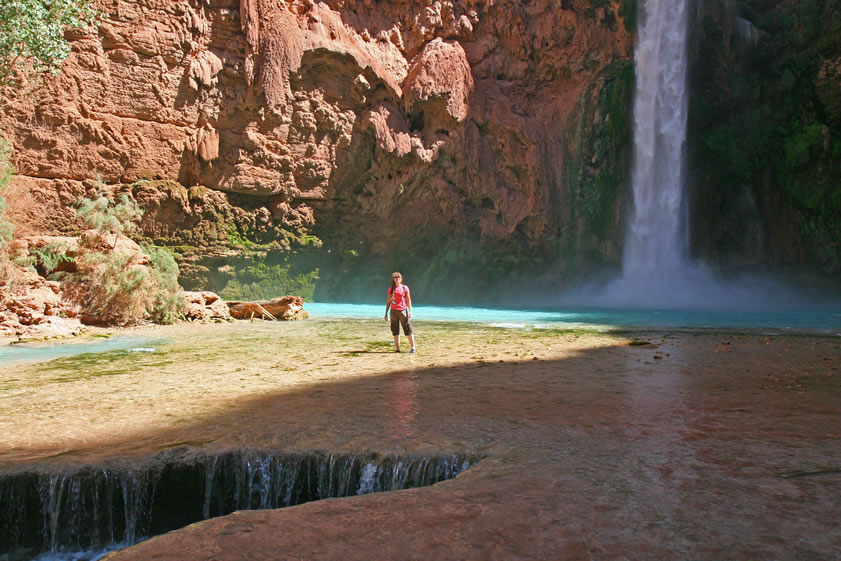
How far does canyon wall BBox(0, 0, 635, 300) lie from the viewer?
809 inches

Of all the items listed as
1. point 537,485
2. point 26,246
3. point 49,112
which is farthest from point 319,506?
point 49,112

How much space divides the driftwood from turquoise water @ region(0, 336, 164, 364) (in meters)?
6.10

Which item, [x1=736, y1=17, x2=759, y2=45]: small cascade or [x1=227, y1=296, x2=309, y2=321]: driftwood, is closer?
[x1=227, y1=296, x2=309, y2=321]: driftwood

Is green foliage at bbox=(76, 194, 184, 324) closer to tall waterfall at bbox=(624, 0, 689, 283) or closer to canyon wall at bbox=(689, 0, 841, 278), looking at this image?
tall waterfall at bbox=(624, 0, 689, 283)

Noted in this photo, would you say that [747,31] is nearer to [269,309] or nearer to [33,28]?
[269,309]

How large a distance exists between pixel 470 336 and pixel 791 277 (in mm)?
21847

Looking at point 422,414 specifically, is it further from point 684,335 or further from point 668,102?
point 668,102

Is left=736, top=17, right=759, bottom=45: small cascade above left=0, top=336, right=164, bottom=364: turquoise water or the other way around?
above

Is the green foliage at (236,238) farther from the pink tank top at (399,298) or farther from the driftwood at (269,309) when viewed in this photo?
the pink tank top at (399,298)

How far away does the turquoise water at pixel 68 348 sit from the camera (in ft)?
27.6

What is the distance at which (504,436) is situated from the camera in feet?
12.5

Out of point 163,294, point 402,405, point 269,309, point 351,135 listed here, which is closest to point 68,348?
point 163,294

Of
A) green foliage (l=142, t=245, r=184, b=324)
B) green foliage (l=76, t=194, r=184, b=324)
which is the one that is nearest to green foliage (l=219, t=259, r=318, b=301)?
green foliage (l=142, t=245, r=184, b=324)

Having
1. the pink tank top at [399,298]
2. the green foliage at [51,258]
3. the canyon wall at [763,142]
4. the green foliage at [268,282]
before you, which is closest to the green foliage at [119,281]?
the green foliage at [51,258]
